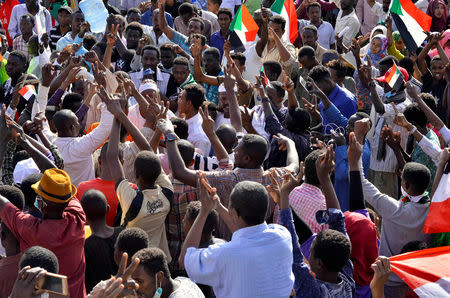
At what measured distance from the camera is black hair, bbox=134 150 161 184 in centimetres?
525

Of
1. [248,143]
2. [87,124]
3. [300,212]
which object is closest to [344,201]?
[300,212]

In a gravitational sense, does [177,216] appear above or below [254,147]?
below

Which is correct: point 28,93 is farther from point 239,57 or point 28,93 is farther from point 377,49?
point 377,49

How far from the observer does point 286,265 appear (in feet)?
13.1

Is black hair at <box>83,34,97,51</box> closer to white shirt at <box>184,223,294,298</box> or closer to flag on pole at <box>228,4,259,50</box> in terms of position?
flag on pole at <box>228,4,259,50</box>

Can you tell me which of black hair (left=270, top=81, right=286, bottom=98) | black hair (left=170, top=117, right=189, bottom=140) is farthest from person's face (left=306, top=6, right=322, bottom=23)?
black hair (left=170, top=117, right=189, bottom=140)

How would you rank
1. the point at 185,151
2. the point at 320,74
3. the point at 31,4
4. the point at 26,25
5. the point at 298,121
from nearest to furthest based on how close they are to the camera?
the point at 185,151 < the point at 298,121 < the point at 320,74 < the point at 26,25 < the point at 31,4

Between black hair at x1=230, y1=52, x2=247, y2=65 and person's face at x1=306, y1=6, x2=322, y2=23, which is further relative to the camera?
person's face at x1=306, y1=6, x2=322, y2=23

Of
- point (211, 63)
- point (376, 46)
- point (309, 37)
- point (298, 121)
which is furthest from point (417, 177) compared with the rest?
point (376, 46)

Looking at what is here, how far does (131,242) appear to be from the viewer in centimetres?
450

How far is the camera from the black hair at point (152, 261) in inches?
160

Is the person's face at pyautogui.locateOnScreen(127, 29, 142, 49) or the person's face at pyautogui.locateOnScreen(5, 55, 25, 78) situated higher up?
the person's face at pyautogui.locateOnScreen(127, 29, 142, 49)

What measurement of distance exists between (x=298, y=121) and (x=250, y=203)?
3196mm

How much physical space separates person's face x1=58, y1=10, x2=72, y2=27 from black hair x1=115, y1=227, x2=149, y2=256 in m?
8.27
